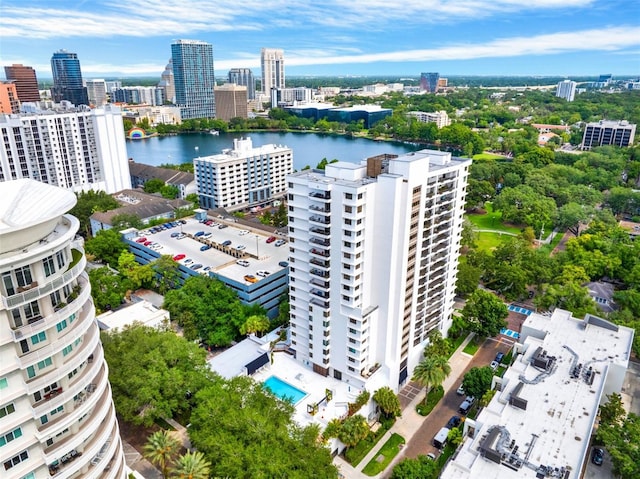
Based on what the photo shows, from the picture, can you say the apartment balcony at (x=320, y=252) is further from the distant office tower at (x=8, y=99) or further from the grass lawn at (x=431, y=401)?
the distant office tower at (x=8, y=99)

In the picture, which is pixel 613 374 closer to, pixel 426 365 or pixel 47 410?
pixel 426 365

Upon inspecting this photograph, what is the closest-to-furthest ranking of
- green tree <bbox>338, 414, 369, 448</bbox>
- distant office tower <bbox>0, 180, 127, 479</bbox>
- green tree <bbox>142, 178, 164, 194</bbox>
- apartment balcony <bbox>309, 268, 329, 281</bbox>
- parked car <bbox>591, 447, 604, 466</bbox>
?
1. distant office tower <bbox>0, 180, 127, 479</bbox>
2. green tree <bbox>338, 414, 369, 448</bbox>
3. parked car <bbox>591, 447, 604, 466</bbox>
4. apartment balcony <bbox>309, 268, 329, 281</bbox>
5. green tree <bbox>142, 178, 164, 194</bbox>

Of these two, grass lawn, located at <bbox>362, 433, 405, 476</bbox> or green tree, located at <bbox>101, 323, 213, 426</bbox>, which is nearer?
grass lawn, located at <bbox>362, 433, 405, 476</bbox>

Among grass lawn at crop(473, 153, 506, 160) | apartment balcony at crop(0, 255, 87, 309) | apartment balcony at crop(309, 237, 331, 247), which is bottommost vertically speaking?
grass lawn at crop(473, 153, 506, 160)

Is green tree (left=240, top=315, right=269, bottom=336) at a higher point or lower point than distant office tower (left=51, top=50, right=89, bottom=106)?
lower

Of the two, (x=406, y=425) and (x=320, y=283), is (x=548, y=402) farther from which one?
(x=320, y=283)

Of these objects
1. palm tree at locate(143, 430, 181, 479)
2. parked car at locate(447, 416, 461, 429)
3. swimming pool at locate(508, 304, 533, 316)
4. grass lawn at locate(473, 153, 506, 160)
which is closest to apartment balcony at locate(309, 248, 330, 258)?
palm tree at locate(143, 430, 181, 479)

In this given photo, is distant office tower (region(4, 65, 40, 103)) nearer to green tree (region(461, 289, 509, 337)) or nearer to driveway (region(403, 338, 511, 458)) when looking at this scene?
green tree (region(461, 289, 509, 337))

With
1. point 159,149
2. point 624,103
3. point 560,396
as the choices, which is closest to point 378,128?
point 159,149
